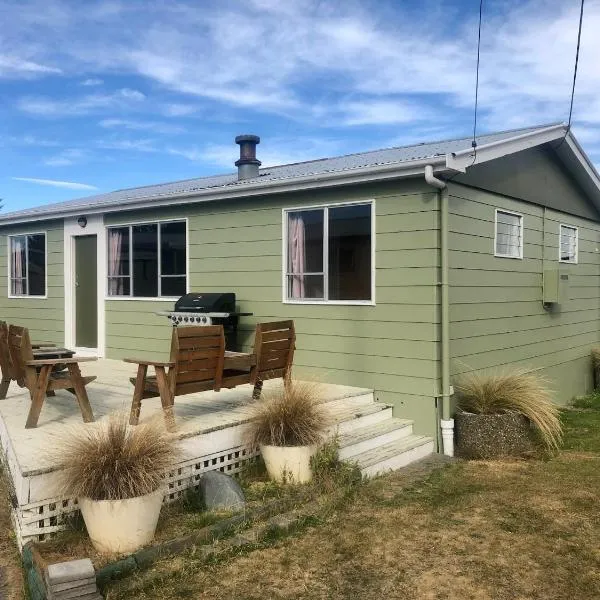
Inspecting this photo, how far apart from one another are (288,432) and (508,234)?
444cm

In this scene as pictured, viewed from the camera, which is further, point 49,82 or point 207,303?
point 49,82

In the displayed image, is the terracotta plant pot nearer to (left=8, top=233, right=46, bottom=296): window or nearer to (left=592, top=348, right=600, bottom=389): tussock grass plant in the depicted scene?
(left=592, top=348, right=600, bottom=389): tussock grass plant

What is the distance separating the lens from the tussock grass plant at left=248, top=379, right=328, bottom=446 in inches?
184

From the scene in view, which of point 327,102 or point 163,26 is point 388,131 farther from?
point 163,26

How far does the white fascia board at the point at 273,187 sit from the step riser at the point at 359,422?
7.69 ft

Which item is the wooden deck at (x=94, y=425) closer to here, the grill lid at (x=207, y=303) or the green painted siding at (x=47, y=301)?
the grill lid at (x=207, y=303)

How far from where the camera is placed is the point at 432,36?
7949mm

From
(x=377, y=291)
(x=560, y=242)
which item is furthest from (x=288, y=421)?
(x=560, y=242)

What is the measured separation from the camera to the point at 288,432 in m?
4.70

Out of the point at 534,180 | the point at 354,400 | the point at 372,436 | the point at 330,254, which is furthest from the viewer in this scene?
the point at 534,180

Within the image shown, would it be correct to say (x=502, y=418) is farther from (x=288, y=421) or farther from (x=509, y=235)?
(x=509, y=235)

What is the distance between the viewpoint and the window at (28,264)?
10.5 metres

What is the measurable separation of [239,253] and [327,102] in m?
9.73

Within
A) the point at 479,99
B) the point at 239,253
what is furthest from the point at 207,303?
the point at 479,99
